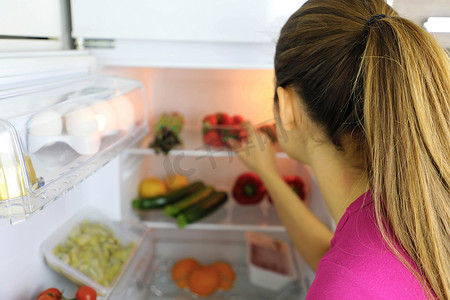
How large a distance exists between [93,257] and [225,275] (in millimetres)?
584

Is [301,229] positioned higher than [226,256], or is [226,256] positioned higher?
[301,229]

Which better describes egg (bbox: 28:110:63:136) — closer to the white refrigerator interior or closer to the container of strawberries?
the white refrigerator interior

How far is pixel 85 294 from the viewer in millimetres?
897

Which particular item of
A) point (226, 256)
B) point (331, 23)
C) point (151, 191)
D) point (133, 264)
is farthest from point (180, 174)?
point (331, 23)

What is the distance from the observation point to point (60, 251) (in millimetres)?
986

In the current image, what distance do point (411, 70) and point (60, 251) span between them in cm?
91

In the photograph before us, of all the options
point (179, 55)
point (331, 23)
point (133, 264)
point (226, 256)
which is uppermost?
point (331, 23)

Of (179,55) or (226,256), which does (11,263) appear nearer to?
(179,55)

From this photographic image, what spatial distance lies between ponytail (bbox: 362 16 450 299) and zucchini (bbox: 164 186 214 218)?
0.95 meters

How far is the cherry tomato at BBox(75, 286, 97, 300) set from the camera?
895 millimetres

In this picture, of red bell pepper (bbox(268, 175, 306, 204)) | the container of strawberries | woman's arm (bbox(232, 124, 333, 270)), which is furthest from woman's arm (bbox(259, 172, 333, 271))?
red bell pepper (bbox(268, 175, 306, 204))

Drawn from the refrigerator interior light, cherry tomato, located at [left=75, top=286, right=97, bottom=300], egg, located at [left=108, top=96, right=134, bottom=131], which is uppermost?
the refrigerator interior light

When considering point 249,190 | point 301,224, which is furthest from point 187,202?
point 301,224

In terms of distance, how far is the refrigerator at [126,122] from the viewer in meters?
0.66
